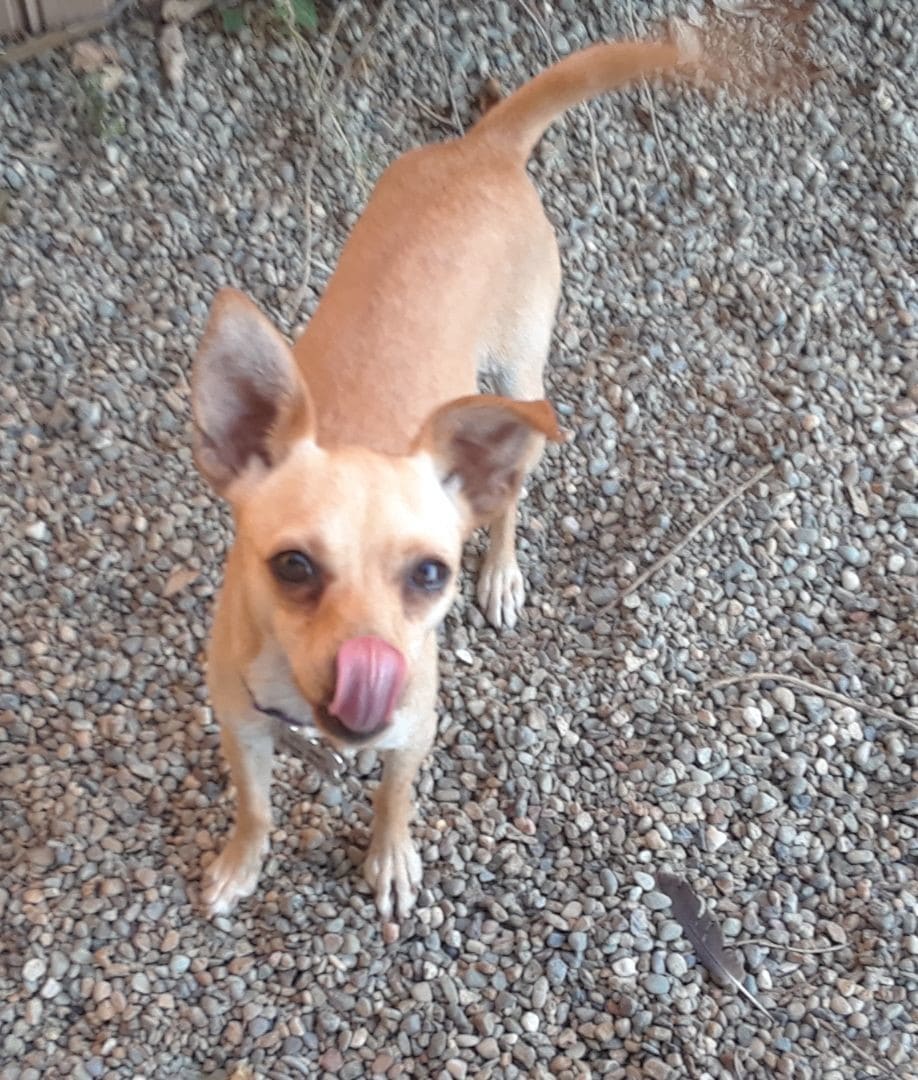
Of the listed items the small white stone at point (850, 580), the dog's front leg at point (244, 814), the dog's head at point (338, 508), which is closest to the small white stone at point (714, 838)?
the small white stone at point (850, 580)

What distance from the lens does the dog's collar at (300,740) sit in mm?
2471

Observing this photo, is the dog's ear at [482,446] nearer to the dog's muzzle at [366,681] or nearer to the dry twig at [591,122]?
the dog's muzzle at [366,681]

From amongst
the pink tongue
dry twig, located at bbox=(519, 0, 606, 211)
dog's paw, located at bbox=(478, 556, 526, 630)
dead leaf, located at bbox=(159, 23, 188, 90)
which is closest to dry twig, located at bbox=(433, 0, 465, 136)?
dry twig, located at bbox=(519, 0, 606, 211)

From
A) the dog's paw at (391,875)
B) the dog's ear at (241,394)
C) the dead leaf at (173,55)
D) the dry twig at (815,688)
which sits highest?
the dead leaf at (173,55)

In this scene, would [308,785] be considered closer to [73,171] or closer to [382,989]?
[382,989]

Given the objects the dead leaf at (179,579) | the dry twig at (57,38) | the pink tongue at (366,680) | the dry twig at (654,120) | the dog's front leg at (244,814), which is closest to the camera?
the pink tongue at (366,680)

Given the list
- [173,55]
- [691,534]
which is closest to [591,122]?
[173,55]

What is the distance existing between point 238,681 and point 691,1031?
1.51 m

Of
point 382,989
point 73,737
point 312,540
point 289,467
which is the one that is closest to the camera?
point 312,540

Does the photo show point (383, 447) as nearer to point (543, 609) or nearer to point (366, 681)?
point (366, 681)

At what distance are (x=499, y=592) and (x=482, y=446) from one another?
1.28m

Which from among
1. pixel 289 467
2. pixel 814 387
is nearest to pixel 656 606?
pixel 814 387

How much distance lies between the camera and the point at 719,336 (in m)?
4.40

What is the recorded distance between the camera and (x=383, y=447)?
2635 mm
